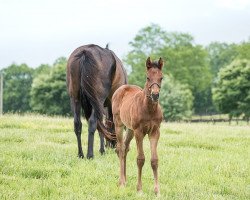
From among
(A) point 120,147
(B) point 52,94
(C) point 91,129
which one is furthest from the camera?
(B) point 52,94

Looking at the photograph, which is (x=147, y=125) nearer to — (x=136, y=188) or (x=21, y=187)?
(x=136, y=188)

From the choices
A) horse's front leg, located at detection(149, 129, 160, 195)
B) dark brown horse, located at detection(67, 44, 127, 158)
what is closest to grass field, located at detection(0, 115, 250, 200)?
horse's front leg, located at detection(149, 129, 160, 195)

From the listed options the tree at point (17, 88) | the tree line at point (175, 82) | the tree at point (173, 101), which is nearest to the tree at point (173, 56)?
the tree line at point (175, 82)

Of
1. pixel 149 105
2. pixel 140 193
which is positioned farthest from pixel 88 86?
pixel 140 193

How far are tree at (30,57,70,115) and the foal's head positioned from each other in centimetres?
6067

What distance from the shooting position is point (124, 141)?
8062 mm

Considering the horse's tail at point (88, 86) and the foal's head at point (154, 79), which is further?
the horse's tail at point (88, 86)

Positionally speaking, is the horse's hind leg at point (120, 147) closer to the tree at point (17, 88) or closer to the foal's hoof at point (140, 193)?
the foal's hoof at point (140, 193)

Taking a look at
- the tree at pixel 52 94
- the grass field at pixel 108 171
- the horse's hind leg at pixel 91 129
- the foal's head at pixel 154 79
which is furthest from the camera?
the tree at pixel 52 94

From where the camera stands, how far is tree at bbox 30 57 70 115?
67.4m

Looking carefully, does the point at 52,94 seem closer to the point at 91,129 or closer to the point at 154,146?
the point at 91,129

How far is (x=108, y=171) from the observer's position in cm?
872

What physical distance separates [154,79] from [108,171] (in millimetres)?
2908

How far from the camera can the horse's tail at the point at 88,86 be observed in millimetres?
10266
